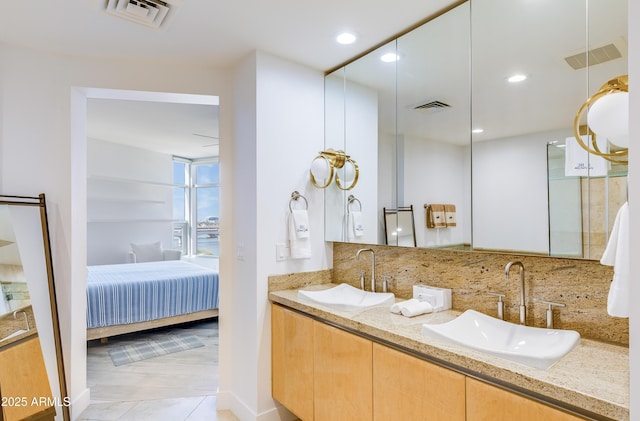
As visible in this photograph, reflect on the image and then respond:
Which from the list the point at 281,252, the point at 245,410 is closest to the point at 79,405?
the point at 245,410

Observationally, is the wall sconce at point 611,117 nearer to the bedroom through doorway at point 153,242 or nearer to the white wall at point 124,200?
the bedroom through doorway at point 153,242

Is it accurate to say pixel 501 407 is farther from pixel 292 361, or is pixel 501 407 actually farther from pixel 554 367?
pixel 292 361

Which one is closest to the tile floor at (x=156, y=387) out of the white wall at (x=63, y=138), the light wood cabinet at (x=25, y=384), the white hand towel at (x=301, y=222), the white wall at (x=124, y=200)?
the white wall at (x=63, y=138)

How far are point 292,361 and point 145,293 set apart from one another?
2.50 metres

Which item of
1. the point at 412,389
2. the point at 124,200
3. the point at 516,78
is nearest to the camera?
the point at 412,389

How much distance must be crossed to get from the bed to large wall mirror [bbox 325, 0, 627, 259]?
2788 mm

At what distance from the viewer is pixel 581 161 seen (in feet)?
4.77

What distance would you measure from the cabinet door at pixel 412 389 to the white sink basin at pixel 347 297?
40 cm

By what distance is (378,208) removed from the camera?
91.9 inches

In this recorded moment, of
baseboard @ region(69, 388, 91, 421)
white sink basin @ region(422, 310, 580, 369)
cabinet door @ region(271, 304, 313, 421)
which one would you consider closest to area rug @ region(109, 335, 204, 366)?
baseboard @ region(69, 388, 91, 421)

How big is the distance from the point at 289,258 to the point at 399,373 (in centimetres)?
114

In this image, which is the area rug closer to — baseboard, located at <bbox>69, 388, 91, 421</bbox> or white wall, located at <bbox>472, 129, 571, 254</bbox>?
baseboard, located at <bbox>69, 388, 91, 421</bbox>

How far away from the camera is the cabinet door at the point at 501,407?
1.11 m

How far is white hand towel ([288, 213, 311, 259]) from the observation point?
8.03 feet
